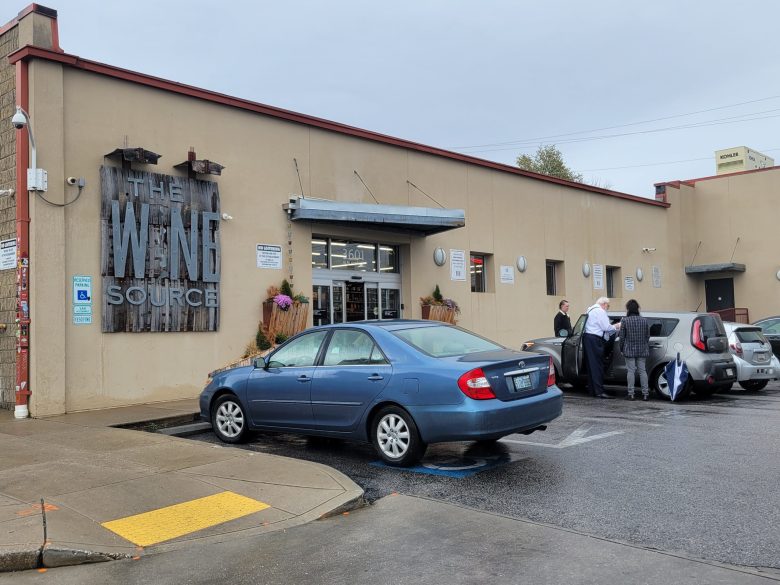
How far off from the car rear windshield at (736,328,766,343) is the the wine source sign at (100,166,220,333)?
32.5 ft

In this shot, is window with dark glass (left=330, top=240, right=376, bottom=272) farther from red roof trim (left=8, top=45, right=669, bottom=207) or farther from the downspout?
the downspout

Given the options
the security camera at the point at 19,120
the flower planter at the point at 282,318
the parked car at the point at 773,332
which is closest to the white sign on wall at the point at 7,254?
the security camera at the point at 19,120

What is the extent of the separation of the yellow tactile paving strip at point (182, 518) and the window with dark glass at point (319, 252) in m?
9.88

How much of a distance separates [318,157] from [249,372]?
26.3 feet

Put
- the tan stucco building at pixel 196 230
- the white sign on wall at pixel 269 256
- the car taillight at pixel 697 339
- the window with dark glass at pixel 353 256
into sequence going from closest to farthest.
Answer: the tan stucco building at pixel 196 230 → the car taillight at pixel 697 339 → the white sign on wall at pixel 269 256 → the window with dark glass at pixel 353 256

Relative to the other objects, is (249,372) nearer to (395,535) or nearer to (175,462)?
(175,462)

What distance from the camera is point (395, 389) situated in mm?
6961

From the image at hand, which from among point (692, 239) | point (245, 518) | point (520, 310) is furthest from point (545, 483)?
point (692, 239)

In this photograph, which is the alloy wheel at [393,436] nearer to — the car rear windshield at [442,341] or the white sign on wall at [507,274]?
the car rear windshield at [442,341]

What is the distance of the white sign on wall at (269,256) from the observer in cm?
1417

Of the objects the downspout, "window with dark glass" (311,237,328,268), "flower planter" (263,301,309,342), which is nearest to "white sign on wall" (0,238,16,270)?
the downspout

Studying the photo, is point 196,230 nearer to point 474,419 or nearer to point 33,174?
point 33,174

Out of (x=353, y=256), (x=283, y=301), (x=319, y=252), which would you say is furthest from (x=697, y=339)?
(x=319, y=252)

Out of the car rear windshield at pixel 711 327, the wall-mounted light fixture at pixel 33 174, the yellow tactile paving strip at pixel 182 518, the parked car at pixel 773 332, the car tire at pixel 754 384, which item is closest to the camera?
the yellow tactile paving strip at pixel 182 518
